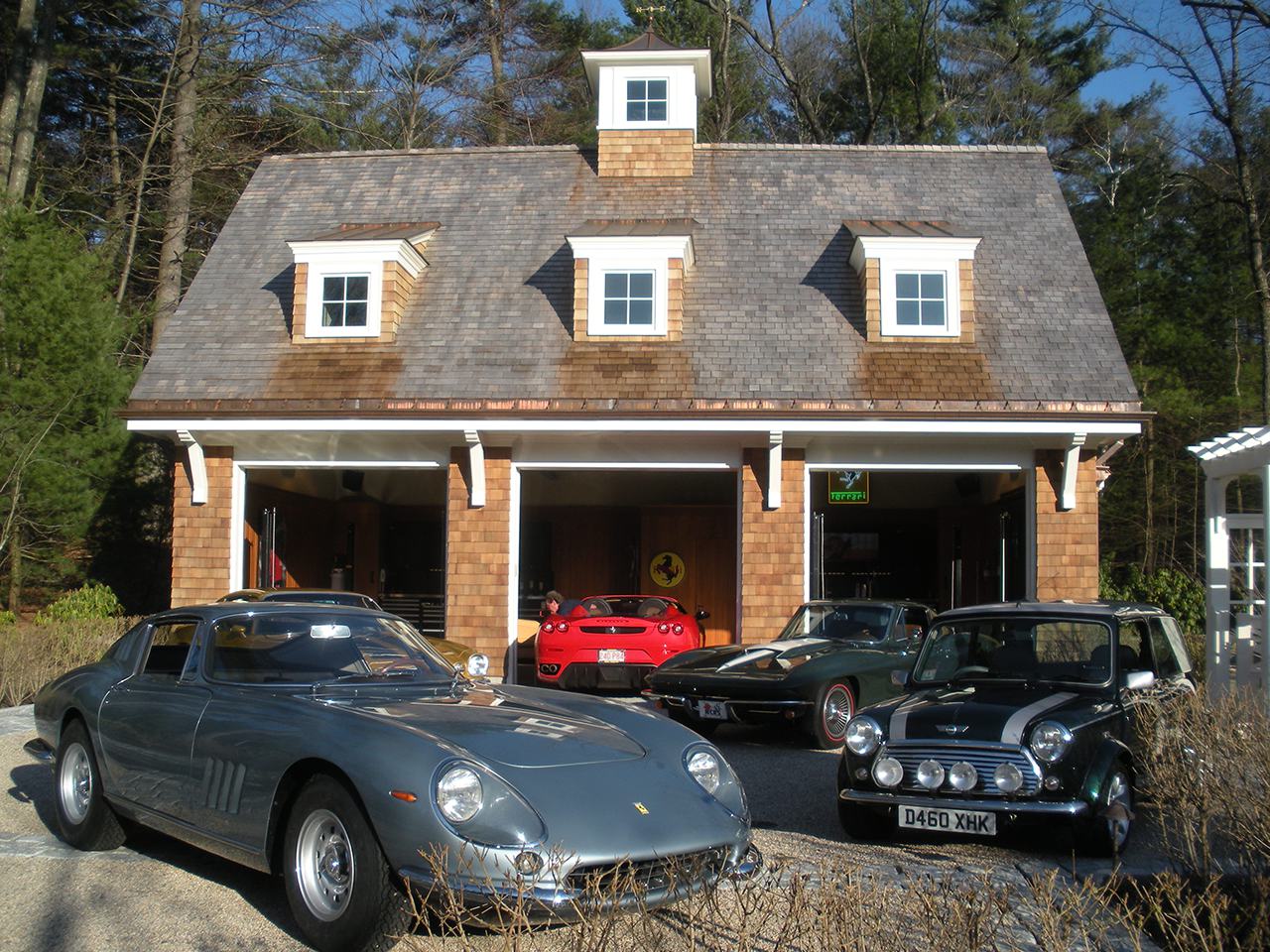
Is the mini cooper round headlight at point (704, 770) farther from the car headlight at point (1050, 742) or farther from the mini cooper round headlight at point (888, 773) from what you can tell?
the car headlight at point (1050, 742)

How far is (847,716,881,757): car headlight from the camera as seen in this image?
272 inches

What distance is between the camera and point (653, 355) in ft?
51.4

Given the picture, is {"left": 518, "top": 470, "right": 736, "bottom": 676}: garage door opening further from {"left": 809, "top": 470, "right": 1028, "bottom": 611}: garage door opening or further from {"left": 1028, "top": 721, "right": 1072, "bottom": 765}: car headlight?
{"left": 1028, "top": 721, "right": 1072, "bottom": 765}: car headlight

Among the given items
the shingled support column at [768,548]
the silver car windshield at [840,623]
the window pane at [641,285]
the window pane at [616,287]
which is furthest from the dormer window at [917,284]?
the silver car windshield at [840,623]

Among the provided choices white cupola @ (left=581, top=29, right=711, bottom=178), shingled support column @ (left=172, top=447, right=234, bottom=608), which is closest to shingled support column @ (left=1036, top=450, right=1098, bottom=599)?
white cupola @ (left=581, top=29, right=711, bottom=178)

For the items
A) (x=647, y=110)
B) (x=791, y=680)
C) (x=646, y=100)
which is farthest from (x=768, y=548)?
(x=646, y=100)

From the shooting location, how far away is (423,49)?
31266 mm

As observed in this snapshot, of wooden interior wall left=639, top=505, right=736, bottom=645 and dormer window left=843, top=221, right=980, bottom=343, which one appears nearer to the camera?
dormer window left=843, top=221, right=980, bottom=343

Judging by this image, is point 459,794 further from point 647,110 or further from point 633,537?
point 647,110

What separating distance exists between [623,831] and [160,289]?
23.3 m

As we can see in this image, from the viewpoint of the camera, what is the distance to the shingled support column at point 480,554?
15297 millimetres

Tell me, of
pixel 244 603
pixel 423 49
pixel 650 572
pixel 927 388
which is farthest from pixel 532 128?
pixel 244 603

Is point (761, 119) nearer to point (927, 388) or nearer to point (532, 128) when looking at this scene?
point (532, 128)

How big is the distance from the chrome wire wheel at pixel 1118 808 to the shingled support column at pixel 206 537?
1190 centimetres
